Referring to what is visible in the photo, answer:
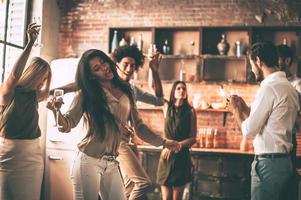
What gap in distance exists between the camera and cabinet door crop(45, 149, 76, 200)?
18.2 ft

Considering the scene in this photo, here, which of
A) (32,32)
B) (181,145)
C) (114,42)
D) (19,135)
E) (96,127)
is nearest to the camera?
(96,127)

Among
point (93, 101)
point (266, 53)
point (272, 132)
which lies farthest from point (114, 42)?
point (272, 132)

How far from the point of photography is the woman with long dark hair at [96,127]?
2561 mm

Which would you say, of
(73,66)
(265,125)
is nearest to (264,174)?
(265,125)

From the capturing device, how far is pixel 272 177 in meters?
2.82

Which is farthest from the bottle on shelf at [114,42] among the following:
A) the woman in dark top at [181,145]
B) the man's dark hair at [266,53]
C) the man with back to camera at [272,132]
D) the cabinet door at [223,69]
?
the man with back to camera at [272,132]

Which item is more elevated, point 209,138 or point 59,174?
point 209,138

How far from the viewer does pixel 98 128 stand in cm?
262

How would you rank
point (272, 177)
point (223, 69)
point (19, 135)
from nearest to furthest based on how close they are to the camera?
point (272, 177) < point (19, 135) < point (223, 69)

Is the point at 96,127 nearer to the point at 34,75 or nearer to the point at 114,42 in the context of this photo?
the point at 34,75

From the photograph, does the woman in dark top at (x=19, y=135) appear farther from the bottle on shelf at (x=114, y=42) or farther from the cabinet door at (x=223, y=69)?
the cabinet door at (x=223, y=69)

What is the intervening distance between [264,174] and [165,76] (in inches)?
150

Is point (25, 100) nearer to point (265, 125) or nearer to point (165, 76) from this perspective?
point (265, 125)

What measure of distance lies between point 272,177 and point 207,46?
12.4 ft
